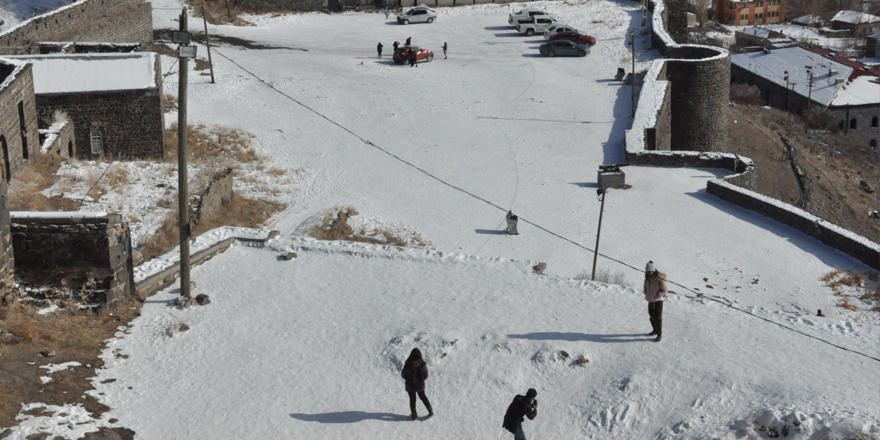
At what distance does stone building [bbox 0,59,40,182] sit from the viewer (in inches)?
1044

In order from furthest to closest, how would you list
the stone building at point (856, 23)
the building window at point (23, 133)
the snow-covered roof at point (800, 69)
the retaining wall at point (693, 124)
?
the stone building at point (856, 23), the snow-covered roof at point (800, 69), the retaining wall at point (693, 124), the building window at point (23, 133)

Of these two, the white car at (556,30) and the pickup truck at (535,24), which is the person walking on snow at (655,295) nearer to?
the white car at (556,30)

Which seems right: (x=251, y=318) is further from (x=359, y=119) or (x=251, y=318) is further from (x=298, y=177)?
(x=359, y=119)

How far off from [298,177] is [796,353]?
2030 centimetres

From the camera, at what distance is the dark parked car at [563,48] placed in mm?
46219

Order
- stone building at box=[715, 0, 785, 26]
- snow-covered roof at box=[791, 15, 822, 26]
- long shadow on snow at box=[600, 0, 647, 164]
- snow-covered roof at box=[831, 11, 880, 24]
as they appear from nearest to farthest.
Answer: long shadow on snow at box=[600, 0, 647, 164], snow-covered roof at box=[831, 11, 880, 24], stone building at box=[715, 0, 785, 26], snow-covered roof at box=[791, 15, 822, 26]

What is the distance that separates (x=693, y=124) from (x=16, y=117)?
1002 inches

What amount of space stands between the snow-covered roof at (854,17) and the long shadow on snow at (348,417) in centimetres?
11601

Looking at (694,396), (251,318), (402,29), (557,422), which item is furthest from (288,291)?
(402,29)

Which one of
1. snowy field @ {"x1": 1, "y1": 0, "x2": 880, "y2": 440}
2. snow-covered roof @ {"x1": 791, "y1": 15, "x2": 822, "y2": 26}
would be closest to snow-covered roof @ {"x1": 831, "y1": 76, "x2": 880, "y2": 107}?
snow-covered roof @ {"x1": 791, "y1": 15, "x2": 822, "y2": 26}

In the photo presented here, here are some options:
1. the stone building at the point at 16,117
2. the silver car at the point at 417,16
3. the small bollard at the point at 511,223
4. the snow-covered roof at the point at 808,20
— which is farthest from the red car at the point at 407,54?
the snow-covered roof at the point at 808,20

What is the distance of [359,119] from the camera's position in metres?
37.0

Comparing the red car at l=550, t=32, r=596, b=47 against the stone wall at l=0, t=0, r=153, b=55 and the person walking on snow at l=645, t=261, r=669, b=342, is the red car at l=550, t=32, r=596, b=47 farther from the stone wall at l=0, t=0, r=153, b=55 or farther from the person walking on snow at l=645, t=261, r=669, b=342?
the person walking on snow at l=645, t=261, r=669, b=342

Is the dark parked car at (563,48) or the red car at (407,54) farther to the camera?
the dark parked car at (563,48)
